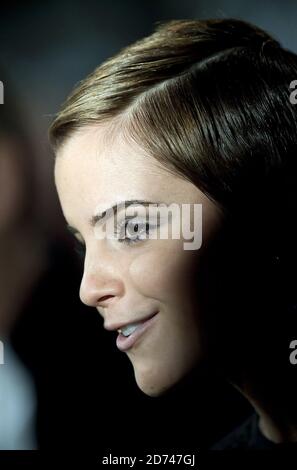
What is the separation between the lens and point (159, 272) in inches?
29.4

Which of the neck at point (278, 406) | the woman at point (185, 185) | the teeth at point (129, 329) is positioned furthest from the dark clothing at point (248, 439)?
the teeth at point (129, 329)

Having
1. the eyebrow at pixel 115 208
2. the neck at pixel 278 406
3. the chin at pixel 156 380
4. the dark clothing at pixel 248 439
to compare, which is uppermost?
the eyebrow at pixel 115 208

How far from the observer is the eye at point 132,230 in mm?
737

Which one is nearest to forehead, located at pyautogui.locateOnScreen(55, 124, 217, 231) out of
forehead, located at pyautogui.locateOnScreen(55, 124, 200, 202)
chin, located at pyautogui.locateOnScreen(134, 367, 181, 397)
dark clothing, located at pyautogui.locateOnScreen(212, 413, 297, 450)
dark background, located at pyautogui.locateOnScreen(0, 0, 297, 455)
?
forehead, located at pyautogui.locateOnScreen(55, 124, 200, 202)

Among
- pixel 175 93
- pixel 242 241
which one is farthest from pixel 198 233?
pixel 175 93

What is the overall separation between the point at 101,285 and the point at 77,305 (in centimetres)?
13

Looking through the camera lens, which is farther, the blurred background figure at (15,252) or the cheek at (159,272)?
the blurred background figure at (15,252)

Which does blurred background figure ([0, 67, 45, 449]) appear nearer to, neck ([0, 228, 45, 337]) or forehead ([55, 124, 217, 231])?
neck ([0, 228, 45, 337])

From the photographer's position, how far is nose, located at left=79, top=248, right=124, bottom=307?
0.75 metres

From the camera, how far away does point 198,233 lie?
75 centimetres

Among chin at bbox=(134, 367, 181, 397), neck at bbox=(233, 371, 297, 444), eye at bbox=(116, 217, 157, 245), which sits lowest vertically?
neck at bbox=(233, 371, 297, 444)

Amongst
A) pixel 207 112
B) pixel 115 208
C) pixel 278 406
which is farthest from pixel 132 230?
pixel 278 406

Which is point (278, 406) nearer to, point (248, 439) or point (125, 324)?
point (248, 439)

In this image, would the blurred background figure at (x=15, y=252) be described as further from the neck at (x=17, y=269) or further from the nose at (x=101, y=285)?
the nose at (x=101, y=285)
